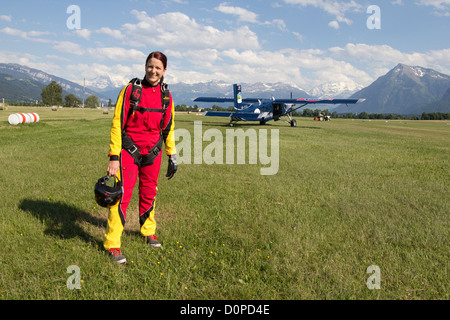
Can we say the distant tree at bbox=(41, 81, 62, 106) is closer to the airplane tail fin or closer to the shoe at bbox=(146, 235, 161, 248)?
the airplane tail fin

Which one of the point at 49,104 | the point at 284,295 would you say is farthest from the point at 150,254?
the point at 49,104

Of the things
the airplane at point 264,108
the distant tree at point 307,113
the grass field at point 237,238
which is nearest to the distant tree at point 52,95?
the distant tree at point 307,113

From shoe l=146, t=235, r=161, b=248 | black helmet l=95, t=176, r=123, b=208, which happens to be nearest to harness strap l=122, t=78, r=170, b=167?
black helmet l=95, t=176, r=123, b=208

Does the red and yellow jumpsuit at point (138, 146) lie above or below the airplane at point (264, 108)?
below

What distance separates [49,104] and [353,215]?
519 feet

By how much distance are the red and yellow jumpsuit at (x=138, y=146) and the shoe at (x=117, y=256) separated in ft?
0.22

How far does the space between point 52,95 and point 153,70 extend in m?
158

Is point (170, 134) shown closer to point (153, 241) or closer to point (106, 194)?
point (106, 194)

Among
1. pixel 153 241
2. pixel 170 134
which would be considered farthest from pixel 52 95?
pixel 153 241

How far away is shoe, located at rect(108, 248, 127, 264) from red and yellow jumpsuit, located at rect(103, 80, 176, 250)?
67 mm

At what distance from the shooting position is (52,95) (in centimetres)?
13575

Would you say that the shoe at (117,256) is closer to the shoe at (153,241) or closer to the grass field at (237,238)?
the grass field at (237,238)

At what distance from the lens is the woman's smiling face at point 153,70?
397cm
